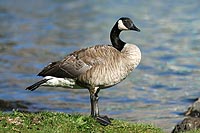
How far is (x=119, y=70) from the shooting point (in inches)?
530

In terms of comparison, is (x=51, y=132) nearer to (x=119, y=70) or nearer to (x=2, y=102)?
(x=119, y=70)

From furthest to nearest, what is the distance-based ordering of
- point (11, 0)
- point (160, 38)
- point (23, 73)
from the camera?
point (11, 0) < point (160, 38) < point (23, 73)

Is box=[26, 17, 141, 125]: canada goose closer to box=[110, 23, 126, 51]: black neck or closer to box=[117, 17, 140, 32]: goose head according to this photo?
box=[110, 23, 126, 51]: black neck

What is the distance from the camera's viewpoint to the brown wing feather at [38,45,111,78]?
13547mm

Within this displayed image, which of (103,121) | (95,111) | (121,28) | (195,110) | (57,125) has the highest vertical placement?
(121,28)

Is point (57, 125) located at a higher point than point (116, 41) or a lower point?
lower

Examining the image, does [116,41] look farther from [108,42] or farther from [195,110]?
[108,42]

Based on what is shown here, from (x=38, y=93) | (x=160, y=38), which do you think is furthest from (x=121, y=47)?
(x=160, y=38)

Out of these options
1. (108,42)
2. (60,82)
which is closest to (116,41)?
(60,82)

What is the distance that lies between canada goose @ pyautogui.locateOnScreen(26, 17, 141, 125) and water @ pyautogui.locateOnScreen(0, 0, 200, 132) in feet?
A: 17.4

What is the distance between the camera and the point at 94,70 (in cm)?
1344

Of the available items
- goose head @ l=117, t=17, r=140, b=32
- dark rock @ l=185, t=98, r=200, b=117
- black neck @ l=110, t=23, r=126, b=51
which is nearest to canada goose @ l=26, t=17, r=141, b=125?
black neck @ l=110, t=23, r=126, b=51

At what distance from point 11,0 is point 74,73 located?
39302 millimetres

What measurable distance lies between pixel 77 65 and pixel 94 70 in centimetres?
44
